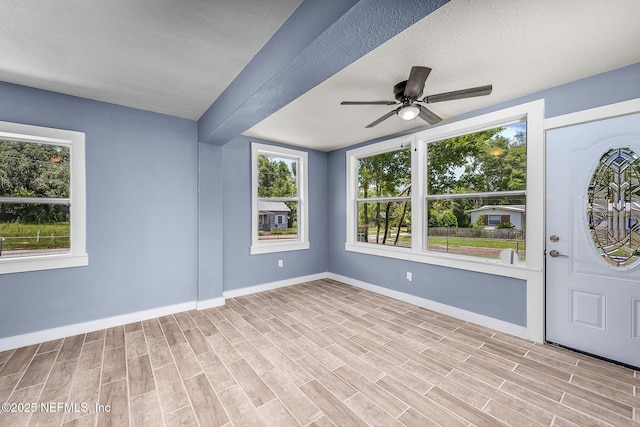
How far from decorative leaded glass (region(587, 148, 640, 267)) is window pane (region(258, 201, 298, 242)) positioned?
12.8 ft

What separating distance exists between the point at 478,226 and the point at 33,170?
16.6 ft

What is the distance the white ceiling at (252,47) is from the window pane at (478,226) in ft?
3.95

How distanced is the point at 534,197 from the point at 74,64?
452 cm

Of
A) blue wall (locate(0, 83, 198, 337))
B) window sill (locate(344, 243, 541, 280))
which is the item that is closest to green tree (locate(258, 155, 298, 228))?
blue wall (locate(0, 83, 198, 337))

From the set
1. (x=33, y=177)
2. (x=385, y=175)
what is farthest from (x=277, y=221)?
(x=33, y=177)

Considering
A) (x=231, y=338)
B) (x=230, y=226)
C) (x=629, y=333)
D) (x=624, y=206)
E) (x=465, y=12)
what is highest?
(x=465, y=12)

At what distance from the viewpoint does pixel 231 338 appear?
2.79 meters

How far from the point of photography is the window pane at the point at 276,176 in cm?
452

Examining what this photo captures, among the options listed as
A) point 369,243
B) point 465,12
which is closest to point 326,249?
point 369,243

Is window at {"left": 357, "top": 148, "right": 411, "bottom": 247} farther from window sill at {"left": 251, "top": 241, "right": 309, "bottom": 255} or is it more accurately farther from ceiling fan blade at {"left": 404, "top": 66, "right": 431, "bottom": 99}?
ceiling fan blade at {"left": 404, "top": 66, "right": 431, "bottom": 99}

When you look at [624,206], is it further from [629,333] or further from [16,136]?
[16,136]

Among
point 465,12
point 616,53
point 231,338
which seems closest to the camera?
point 465,12

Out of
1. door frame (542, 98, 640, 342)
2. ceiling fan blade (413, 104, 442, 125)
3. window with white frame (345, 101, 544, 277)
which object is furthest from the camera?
window with white frame (345, 101, 544, 277)

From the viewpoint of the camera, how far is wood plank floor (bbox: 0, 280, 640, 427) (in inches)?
67.9
